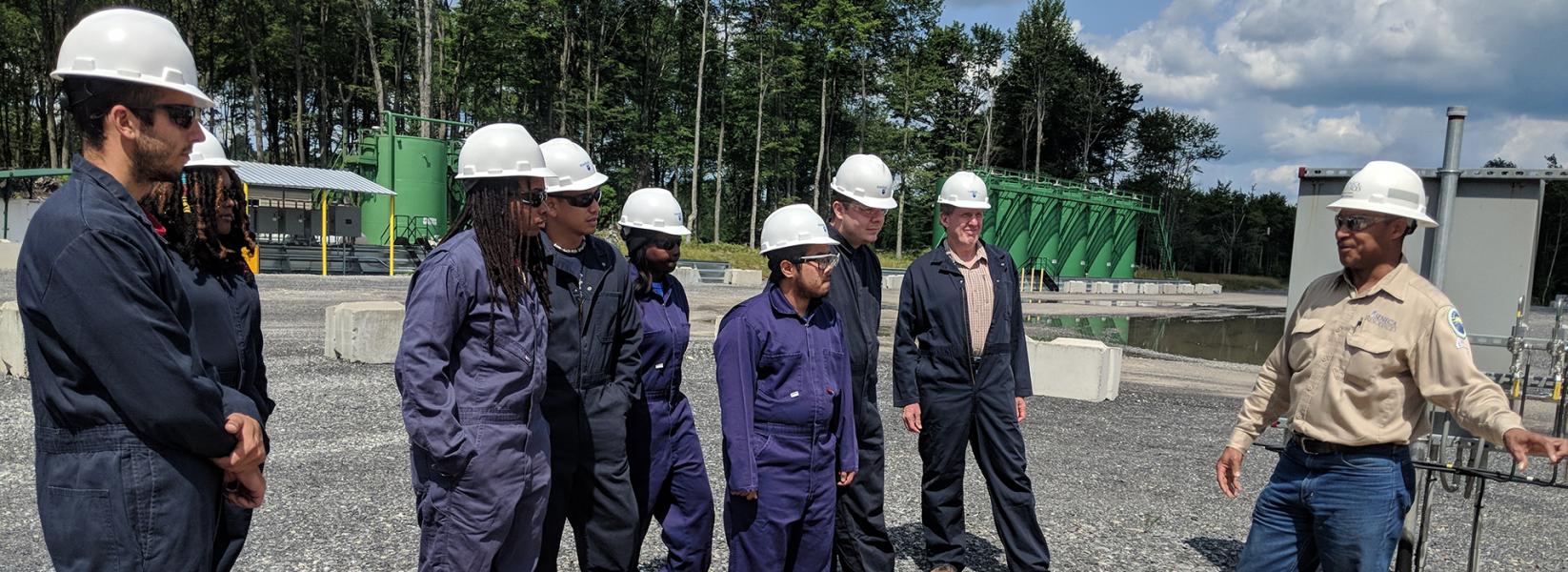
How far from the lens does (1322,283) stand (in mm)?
3111

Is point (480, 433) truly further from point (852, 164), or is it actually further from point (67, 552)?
point (852, 164)

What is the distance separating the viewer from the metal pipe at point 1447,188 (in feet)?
12.3

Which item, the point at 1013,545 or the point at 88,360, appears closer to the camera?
the point at 88,360

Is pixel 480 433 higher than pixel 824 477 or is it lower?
higher

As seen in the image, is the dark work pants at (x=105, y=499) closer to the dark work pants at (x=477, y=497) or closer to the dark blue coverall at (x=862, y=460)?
the dark work pants at (x=477, y=497)

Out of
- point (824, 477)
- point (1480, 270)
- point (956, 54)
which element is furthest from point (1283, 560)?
point (956, 54)

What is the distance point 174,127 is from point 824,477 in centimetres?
231

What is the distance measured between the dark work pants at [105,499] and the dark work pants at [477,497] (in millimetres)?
669

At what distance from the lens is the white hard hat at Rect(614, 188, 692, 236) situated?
3760 mm

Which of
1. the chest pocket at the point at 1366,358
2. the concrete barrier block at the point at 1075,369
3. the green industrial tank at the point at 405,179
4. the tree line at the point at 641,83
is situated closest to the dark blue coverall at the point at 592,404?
the chest pocket at the point at 1366,358

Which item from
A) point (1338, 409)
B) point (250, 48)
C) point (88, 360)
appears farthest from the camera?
point (250, 48)

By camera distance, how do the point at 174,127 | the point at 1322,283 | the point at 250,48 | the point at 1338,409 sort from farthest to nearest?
the point at 250,48
the point at 1322,283
the point at 1338,409
the point at 174,127

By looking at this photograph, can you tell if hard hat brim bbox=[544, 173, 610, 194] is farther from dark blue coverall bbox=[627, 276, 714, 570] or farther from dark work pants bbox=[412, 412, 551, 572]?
dark work pants bbox=[412, 412, 551, 572]

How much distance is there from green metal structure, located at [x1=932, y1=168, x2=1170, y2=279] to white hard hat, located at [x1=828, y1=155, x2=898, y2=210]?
30972 millimetres
